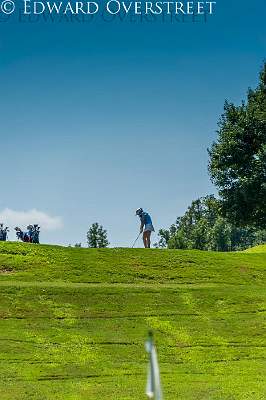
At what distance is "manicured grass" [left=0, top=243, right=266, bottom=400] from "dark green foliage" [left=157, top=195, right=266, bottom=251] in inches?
2578

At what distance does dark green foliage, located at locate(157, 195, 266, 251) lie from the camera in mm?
132375

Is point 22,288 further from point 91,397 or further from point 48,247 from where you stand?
point 91,397

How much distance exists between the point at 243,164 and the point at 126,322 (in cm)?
3251

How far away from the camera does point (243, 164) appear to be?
56.3m

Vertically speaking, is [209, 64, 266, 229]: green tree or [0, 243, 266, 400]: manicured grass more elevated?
[209, 64, 266, 229]: green tree

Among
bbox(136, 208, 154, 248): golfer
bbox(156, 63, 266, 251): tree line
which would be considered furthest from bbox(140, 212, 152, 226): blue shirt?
bbox(156, 63, 266, 251): tree line

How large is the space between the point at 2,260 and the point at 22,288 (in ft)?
18.2

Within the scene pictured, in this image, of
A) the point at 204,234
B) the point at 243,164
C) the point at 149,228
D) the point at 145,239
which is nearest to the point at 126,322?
the point at 149,228

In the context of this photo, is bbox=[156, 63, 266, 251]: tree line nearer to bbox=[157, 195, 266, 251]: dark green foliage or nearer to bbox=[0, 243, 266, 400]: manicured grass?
bbox=[0, 243, 266, 400]: manicured grass

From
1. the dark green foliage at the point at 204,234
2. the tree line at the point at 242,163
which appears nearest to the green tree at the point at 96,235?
the dark green foliage at the point at 204,234

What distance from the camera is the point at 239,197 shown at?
179ft

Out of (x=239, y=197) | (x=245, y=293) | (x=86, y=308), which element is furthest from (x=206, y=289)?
(x=239, y=197)

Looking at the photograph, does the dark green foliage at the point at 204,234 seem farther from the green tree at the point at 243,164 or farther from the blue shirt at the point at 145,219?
the blue shirt at the point at 145,219

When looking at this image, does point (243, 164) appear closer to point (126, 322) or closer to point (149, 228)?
point (149, 228)
